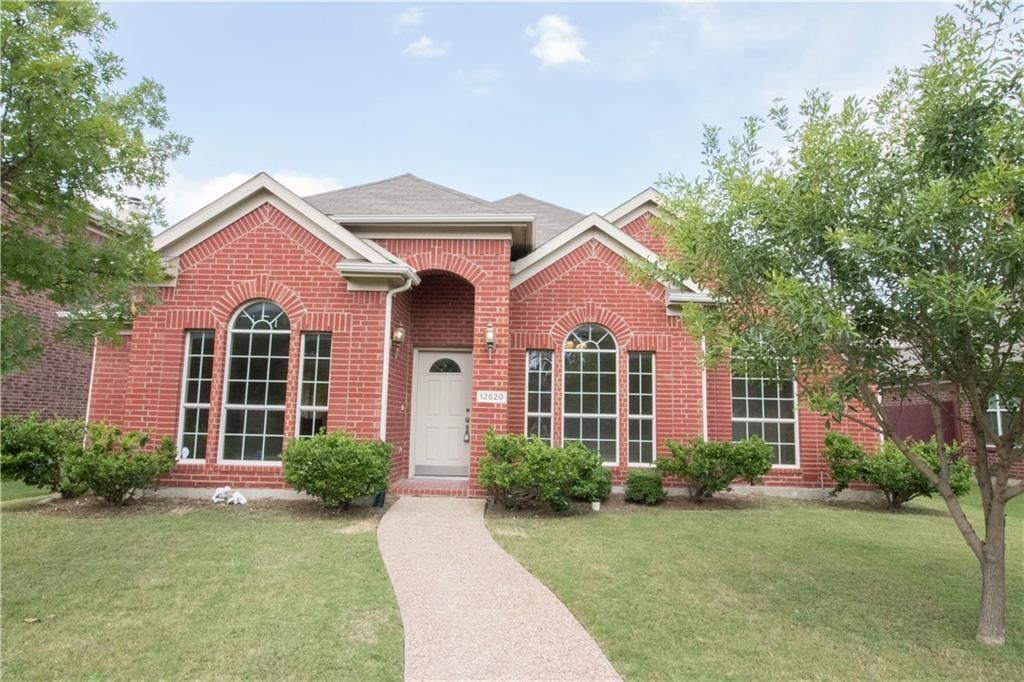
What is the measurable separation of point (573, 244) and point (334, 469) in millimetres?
5899

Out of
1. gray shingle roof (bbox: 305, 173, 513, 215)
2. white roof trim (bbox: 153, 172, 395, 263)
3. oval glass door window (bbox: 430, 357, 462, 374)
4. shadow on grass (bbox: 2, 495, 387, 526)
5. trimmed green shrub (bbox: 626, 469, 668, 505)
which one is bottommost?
shadow on grass (bbox: 2, 495, 387, 526)

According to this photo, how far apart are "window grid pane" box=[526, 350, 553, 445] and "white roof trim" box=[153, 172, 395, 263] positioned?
3227 mm

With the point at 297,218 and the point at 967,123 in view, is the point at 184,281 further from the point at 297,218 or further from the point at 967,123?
the point at 967,123

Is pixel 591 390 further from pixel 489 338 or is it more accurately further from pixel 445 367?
pixel 445 367

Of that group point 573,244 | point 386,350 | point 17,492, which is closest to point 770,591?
point 386,350

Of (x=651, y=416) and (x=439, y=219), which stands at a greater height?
(x=439, y=219)

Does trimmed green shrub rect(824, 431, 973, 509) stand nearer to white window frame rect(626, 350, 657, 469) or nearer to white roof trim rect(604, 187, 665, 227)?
white window frame rect(626, 350, 657, 469)

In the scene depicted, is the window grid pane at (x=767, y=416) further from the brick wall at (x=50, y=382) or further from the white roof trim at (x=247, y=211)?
the brick wall at (x=50, y=382)

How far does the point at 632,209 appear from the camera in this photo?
1303 centimetres

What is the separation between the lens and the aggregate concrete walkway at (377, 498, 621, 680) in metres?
3.81

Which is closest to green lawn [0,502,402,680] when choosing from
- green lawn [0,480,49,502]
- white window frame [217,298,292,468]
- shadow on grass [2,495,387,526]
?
shadow on grass [2,495,387,526]

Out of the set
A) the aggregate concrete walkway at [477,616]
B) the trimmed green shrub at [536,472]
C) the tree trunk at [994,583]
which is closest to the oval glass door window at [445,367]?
the trimmed green shrub at [536,472]

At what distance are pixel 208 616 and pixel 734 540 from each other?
5.89 metres

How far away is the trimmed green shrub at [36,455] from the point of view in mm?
8852
